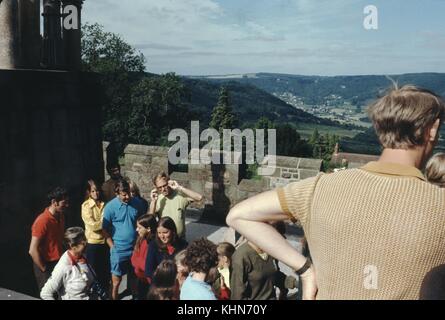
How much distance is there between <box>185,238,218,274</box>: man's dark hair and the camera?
11.3 ft

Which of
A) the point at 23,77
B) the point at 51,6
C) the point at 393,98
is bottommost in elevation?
the point at 393,98

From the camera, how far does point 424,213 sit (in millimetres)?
1334

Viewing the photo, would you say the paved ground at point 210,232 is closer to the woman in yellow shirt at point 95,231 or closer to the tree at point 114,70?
the woman in yellow shirt at point 95,231

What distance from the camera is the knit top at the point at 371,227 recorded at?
1341mm

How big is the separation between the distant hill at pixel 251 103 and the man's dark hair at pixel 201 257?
314 ft

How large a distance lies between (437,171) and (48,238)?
358 centimetres

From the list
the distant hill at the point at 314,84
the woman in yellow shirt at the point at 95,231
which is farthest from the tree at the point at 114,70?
the distant hill at the point at 314,84

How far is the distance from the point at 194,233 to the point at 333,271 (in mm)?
6563

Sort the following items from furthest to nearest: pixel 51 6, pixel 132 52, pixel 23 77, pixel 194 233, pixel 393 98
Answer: pixel 132 52 → pixel 194 233 → pixel 51 6 → pixel 23 77 → pixel 393 98

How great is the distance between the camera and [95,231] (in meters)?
5.34

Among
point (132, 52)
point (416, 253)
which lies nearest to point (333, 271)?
point (416, 253)

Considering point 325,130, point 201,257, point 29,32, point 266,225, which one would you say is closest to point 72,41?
point 29,32

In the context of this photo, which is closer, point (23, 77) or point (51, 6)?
point (23, 77)
